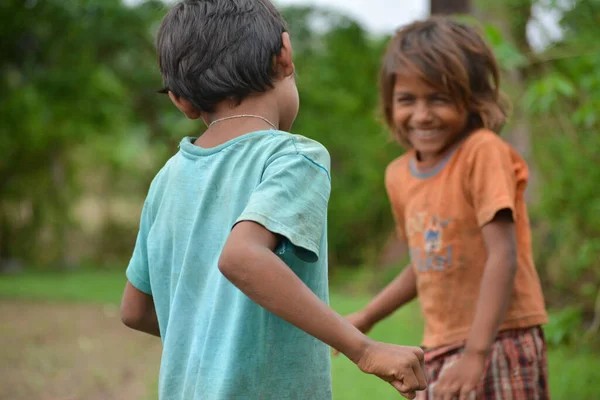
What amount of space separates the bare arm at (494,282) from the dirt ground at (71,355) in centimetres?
324

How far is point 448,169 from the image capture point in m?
2.50

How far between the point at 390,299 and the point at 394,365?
3.70 ft

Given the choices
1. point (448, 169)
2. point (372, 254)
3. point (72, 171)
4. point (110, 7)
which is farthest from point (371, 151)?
point (448, 169)

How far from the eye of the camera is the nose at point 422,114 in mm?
2564

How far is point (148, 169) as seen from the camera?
13852mm

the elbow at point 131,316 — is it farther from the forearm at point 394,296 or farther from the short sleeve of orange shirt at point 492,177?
the short sleeve of orange shirt at point 492,177

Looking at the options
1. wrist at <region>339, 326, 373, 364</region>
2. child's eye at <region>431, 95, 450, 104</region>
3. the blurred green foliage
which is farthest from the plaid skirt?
wrist at <region>339, 326, 373, 364</region>

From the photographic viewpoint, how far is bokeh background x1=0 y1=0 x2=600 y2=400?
14.5 ft

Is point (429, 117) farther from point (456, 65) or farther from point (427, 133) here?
point (456, 65)

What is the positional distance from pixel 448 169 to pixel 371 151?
757 centimetres

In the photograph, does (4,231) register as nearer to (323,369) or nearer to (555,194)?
(555,194)

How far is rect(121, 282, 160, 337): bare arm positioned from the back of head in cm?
112

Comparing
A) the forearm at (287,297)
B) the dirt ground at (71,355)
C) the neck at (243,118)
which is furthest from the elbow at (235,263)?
the dirt ground at (71,355)

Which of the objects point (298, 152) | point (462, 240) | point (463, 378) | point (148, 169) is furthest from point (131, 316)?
point (148, 169)
